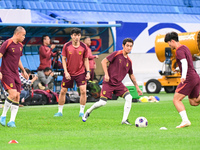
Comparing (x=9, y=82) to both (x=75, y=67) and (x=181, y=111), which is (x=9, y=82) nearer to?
(x=75, y=67)

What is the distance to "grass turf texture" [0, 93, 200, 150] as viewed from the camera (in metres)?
7.51

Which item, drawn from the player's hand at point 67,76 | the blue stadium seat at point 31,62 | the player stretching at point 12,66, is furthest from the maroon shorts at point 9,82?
the blue stadium seat at point 31,62

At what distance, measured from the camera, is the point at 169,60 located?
75.2ft


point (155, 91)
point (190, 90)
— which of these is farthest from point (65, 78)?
point (155, 91)

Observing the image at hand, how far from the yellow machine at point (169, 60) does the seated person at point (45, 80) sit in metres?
5.70

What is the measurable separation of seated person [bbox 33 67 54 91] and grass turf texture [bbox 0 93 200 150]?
5.14m

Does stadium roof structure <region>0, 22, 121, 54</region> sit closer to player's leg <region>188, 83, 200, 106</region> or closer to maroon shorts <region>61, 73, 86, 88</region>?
maroon shorts <region>61, 73, 86, 88</region>

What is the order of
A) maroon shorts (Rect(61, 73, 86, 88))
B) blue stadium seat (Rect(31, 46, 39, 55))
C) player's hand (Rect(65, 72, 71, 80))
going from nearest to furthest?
player's hand (Rect(65, 72, 71, 80)), maroon shorts (Rect(61, 73, 86, 88)), blue stadium seat (Rect(31, 46, 39, 55))

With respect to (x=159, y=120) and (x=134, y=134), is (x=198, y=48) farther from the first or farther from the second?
(x=134, y=134)

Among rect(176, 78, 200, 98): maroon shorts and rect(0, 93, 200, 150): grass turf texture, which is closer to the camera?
rect(0, 93, 200, 150): grass turf texture

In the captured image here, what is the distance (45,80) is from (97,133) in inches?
379

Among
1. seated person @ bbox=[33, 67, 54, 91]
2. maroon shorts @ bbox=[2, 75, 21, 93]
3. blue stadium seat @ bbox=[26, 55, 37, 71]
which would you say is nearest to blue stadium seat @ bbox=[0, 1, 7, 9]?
blue stadium seat @ bbox=[26, 55, 37, 71]

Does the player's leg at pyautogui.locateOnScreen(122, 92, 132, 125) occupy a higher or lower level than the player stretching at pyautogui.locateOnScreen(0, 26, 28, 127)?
lower

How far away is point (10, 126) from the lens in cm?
1023
